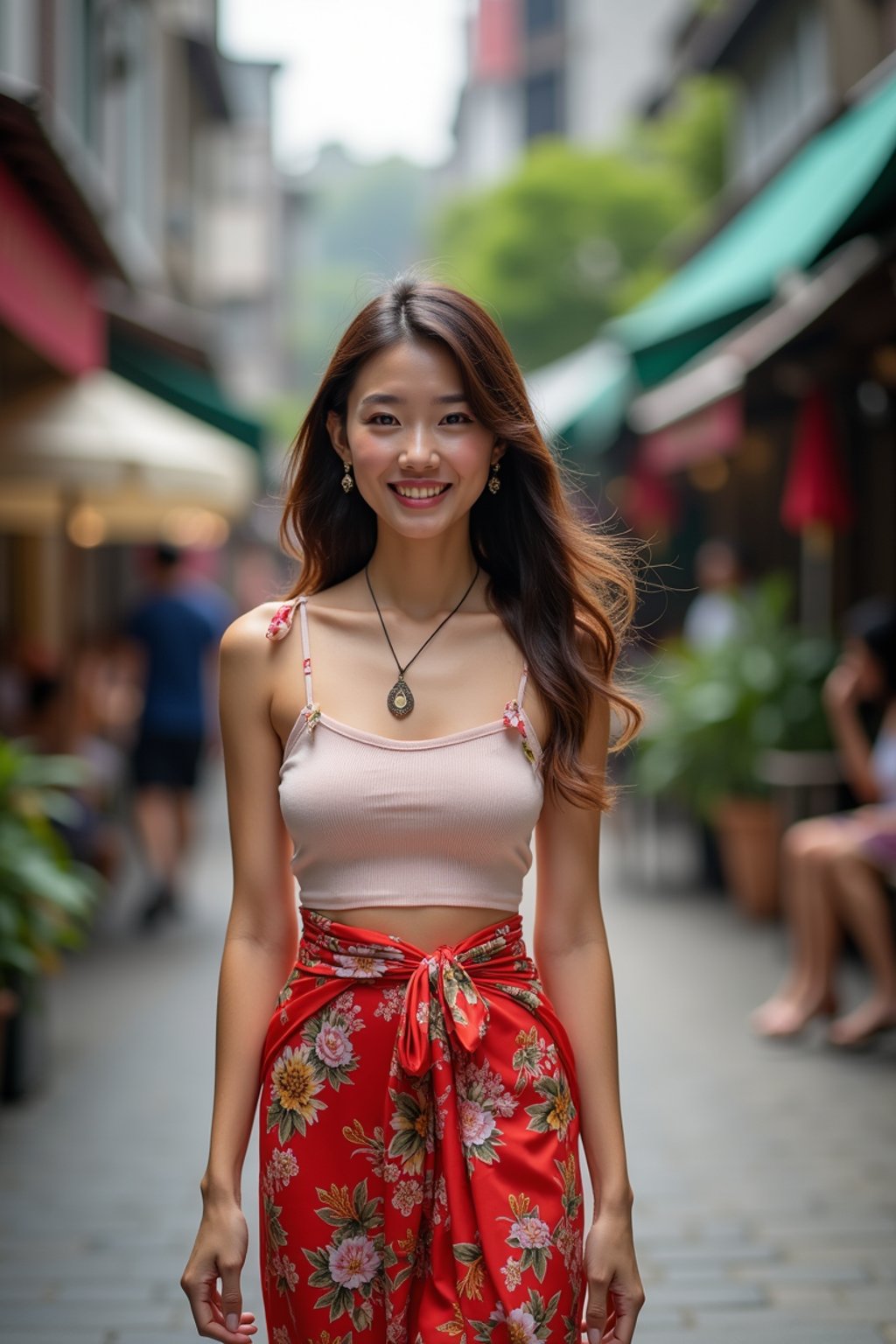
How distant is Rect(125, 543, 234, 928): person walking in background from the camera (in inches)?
404

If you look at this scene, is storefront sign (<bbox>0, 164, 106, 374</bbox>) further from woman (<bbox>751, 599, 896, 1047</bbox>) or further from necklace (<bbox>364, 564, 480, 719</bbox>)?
necklace (<bbox>364, 564, 480, 719</bbox>)

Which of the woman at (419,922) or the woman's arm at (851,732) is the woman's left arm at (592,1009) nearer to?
the woman at (419,922)

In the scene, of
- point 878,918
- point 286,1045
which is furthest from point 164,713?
point 286,1045

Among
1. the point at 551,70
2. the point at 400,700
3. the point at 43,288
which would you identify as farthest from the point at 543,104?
the point at 400,700

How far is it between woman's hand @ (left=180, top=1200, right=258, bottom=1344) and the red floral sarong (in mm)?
60

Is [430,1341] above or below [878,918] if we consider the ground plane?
below

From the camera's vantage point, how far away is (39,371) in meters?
10.0

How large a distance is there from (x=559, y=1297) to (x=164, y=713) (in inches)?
326

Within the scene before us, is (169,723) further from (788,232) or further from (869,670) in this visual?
(869,670)

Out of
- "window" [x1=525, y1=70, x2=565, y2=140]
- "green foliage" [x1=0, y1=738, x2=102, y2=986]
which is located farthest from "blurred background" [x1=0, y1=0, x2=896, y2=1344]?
"window" [x1=525, y1=70, x2=565, y2=140]

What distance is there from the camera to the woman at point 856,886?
694cm

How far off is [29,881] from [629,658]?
4448 millimetres

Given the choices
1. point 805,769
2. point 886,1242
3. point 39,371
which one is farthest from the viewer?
point 39,371

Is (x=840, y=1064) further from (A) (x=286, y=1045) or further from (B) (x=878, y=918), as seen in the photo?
(A) (x=286, y=1045)
